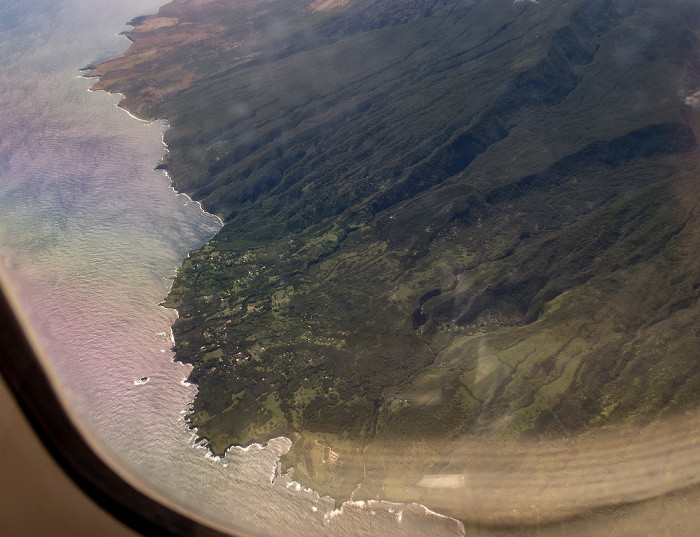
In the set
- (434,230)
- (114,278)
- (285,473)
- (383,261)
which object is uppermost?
(114,278)

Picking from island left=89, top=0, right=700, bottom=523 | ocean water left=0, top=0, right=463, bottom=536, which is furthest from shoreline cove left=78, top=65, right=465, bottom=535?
island left=89, top=0, right=700, bottom=523

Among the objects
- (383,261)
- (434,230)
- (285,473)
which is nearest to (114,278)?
(285,473)

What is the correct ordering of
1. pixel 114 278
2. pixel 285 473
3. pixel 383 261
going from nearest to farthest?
pixel 285 473 → pixel 114 278 → pixel 383 261

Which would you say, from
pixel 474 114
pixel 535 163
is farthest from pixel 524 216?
pixel 474 114

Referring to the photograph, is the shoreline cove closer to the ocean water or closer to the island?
the ocean water

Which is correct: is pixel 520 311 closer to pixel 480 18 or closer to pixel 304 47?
pixel 480 18

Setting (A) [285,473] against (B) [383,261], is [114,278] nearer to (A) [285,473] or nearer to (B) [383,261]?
(A) [285,473]

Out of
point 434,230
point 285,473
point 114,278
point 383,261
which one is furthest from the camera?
point 434,230
